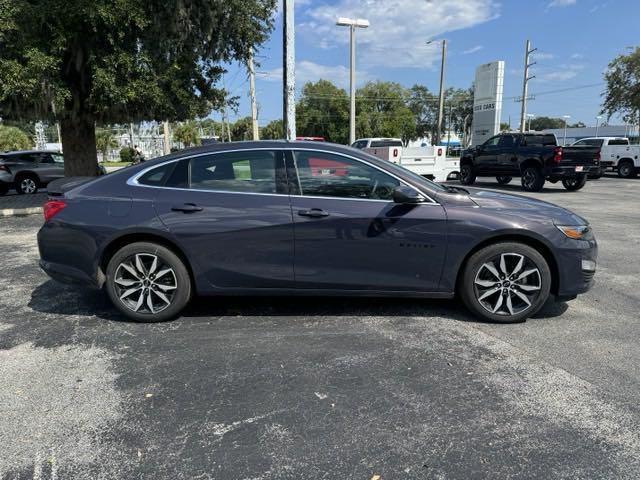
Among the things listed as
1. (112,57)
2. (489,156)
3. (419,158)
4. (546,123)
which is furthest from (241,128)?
(546,123)

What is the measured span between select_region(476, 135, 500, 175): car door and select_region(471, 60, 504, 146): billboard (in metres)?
9.22

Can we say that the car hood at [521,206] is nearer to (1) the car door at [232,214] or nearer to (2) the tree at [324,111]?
(1) the car door at [232,214]

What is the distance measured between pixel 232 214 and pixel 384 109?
66.0 m

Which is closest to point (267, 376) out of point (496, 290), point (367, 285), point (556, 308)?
point (367, 285)

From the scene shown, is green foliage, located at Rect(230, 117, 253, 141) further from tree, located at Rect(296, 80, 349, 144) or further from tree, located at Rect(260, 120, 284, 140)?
tree, located at Rect(296, 80, 349, 144)

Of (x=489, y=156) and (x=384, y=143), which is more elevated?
(x=384, y=143)

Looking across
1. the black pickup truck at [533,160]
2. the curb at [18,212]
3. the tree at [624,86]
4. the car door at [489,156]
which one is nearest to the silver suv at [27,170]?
the curb at [18,212]

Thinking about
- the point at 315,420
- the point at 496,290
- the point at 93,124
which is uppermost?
the point at 93,124

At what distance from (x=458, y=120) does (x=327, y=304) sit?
9083cm

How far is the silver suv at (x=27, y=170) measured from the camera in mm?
16031

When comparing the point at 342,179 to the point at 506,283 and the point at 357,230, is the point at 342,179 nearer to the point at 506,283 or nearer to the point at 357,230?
the point at 357,230

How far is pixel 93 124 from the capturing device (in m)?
12.1

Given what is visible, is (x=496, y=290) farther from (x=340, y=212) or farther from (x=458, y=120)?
(x=458, y=120)

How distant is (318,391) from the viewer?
319 cm
